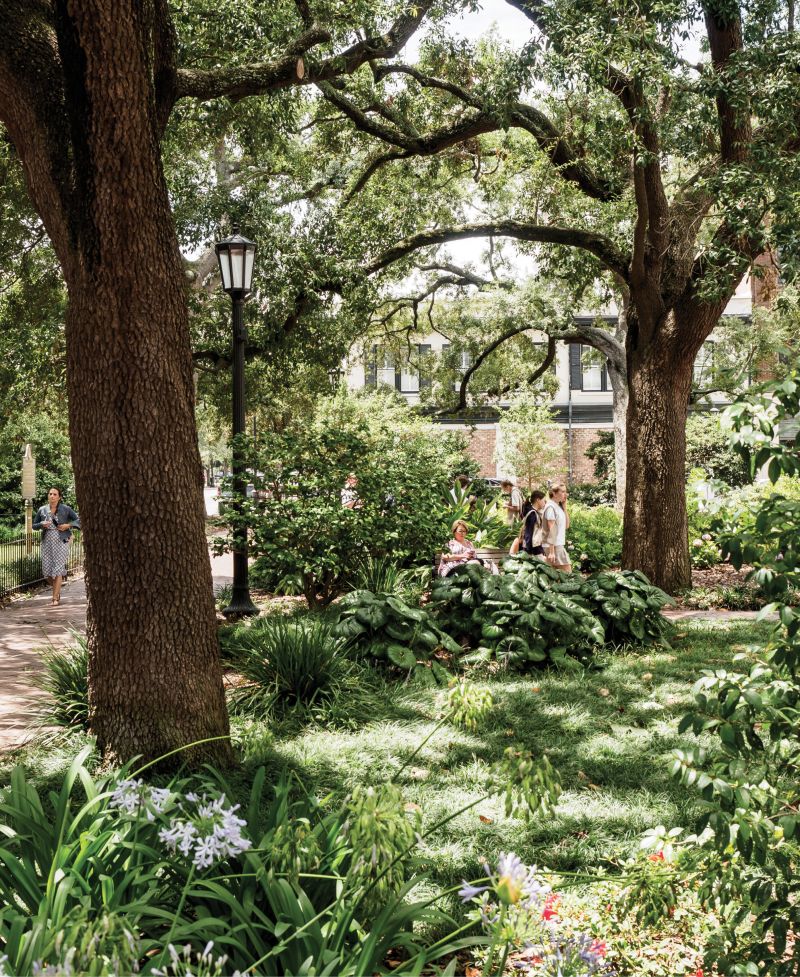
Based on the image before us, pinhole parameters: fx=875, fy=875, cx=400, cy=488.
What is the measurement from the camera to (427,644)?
744 centimetres

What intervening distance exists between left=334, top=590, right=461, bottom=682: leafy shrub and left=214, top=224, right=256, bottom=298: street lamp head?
15.8ft

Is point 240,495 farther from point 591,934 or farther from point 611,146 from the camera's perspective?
point 591,934

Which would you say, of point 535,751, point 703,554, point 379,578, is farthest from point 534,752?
point 703,554

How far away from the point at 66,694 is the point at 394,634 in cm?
262

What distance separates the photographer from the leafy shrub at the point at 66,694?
598 centimetres

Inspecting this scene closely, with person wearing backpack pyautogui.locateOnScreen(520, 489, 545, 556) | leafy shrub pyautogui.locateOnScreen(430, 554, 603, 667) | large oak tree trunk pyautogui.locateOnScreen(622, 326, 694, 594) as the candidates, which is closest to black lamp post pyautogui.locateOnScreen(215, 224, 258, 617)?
leafy shrub pyautogui.locateOnScreen(430, 554, 603, 667)

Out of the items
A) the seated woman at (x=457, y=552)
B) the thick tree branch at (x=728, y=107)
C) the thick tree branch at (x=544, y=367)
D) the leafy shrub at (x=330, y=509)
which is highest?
the thick tree branch at (x=728, y=107)

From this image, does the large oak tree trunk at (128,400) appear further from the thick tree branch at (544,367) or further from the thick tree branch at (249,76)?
the thick tree branch at (544,367)

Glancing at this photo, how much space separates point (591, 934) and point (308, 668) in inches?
146

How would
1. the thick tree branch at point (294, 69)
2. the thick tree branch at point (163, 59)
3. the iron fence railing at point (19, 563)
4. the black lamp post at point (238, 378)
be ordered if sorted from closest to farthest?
the thick tree branch at point (163, 59)
the thick tree branch at point (294, 69)
the black lamp post at point (238, 378)
the iron fence railing at point (19, 563)

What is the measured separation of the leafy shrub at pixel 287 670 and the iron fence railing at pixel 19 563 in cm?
857

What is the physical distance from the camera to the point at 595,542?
15172mm

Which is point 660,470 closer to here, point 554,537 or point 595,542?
point 554,537

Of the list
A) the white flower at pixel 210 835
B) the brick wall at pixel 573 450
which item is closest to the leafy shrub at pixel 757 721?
the white flower at pixel 210 835
